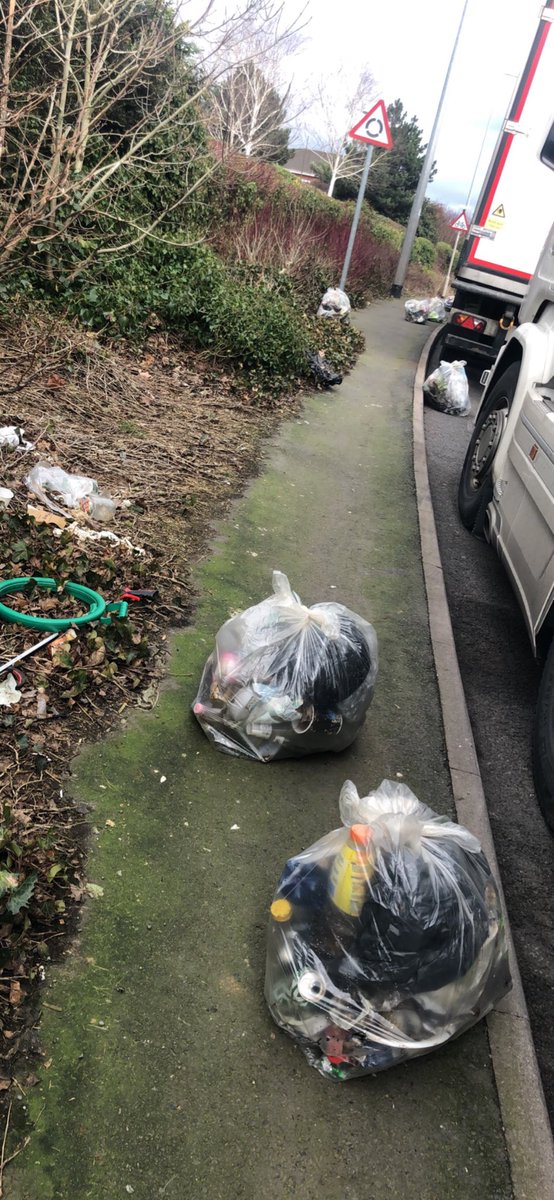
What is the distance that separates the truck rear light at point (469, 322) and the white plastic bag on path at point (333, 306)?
268 cm

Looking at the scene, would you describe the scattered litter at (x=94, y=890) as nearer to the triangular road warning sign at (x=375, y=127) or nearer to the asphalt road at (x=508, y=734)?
the asphalt road at (x=508, y=734)

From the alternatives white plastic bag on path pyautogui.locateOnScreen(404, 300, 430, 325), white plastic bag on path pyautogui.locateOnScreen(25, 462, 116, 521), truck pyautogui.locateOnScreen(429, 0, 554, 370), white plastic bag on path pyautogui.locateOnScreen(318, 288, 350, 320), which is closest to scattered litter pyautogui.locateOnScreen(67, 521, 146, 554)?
white plastic bag on path pyautogui.locateOnScreen(25, 462, 116, 521)

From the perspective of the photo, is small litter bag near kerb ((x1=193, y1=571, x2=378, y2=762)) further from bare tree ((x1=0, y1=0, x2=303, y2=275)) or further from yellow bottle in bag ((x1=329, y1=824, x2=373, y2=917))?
bare tree ((x1=0, y1=0, x2=303, y2=275))

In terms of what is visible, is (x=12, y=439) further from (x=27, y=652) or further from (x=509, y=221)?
(x=509, y=221)

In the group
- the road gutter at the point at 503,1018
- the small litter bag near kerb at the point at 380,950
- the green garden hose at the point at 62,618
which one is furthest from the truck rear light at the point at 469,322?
the small litter bag near kerb at the point at 380,950

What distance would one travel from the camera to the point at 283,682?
2.88 meters

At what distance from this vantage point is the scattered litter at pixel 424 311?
1861cm

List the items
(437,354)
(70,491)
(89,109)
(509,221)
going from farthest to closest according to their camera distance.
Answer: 1. (437,354)
2. (509,221)
3. (89,109)
4. (70,491)

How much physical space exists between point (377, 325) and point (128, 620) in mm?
14159

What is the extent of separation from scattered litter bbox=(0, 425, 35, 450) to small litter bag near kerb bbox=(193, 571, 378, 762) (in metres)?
2.35

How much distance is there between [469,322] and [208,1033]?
1033cm

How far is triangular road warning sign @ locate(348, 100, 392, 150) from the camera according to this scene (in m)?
11.4

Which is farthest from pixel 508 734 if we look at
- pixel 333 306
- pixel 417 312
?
pixel 417 312

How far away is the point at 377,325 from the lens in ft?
52.7
